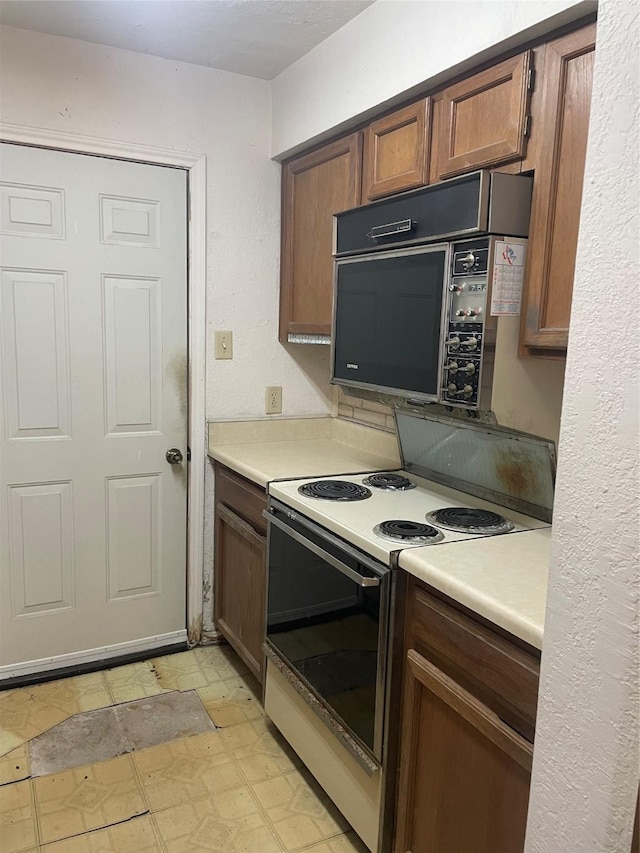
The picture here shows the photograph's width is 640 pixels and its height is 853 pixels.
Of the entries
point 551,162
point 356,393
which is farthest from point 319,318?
point 551,162

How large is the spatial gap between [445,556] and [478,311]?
0.57 m

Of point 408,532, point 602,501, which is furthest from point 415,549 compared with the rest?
point 602,501

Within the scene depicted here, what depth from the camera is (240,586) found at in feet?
8.00

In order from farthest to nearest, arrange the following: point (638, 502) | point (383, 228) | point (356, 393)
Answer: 1. point (356, 393)
2. point (383, 228)
3. point (638, 502)

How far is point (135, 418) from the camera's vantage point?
2.54 meters

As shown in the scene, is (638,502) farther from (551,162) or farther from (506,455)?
(506,455)

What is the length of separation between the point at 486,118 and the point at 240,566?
1.71 m

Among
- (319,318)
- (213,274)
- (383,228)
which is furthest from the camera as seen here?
(213,274)

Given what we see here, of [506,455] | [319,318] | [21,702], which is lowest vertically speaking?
[21,702]

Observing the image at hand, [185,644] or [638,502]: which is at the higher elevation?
[638,502]

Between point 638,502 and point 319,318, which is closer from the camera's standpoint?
point 638,502

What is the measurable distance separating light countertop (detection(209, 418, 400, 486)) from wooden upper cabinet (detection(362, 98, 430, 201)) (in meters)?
0.94

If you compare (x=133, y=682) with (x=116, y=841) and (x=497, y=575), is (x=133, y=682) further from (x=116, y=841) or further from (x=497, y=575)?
(x=497, y=575)

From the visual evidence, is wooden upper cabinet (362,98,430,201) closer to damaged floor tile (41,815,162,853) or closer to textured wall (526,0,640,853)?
textured wall (526,0,640,853)
